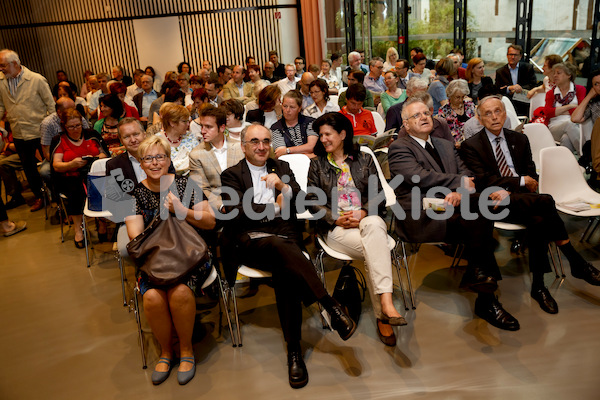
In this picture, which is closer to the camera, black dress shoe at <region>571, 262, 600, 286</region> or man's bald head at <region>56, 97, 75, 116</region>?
black dress shoe at <region>571, 262, 600, 286</region>

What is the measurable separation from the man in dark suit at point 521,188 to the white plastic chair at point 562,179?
0.11 m

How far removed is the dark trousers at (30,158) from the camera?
235 inches

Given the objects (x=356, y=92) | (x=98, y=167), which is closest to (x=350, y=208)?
(x=356, y=92)

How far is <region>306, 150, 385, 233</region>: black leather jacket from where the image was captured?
11.0ft

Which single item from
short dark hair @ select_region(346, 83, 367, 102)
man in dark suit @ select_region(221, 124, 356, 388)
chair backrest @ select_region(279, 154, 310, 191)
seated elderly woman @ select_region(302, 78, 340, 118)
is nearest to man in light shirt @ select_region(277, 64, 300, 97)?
seated elderly woman @ select_region(302, 78, 340, 118)

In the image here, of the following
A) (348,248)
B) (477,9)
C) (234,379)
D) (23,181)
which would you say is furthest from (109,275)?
(477,9)

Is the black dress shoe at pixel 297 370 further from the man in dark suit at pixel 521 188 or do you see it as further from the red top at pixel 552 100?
the red top at pixel 552 100

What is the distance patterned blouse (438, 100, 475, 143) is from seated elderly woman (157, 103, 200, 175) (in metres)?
2.38

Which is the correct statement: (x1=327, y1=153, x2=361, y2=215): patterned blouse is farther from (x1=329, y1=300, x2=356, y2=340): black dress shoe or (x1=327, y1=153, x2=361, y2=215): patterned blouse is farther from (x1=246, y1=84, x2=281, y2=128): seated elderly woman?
(x1=246, y1=84, x2=281, y2=128): seated elderly woman

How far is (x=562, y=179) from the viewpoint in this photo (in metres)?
3.72

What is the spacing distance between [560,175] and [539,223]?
718 millimetres

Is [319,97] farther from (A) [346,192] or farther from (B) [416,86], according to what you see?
(A) [346,192]

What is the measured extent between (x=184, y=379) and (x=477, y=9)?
28.2 feet

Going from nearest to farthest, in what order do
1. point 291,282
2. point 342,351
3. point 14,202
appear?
→ point 291,282 < point 342,351 < point 14,202
